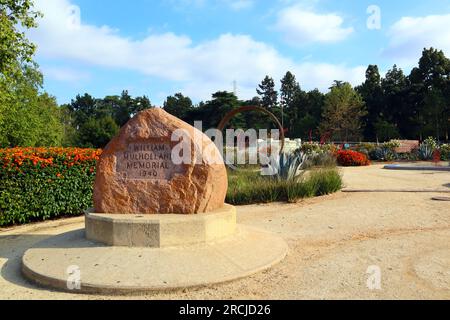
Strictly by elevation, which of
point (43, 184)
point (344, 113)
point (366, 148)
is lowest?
point (43, 184)

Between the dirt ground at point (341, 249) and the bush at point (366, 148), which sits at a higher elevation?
the bush at point (366, 148)

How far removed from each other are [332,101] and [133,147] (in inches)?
1708

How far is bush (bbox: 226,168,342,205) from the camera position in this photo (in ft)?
33.0

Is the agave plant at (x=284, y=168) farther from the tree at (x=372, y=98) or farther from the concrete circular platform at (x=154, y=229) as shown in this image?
the tree at (x=372, y=98)

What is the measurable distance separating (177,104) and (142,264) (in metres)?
56.9

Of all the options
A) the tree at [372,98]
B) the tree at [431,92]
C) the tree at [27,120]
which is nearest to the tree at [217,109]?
the tree at [372,98]

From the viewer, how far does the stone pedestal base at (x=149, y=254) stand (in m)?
4.17

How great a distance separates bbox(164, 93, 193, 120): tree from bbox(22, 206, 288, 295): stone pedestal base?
52.3 metres

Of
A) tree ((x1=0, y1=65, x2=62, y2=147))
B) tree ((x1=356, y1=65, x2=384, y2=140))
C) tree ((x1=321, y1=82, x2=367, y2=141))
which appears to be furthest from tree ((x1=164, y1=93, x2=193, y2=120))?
tree ((x1=0, y1=65, x2=62, y2=147))

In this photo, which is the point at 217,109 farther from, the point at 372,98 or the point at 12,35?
the point at 12,35

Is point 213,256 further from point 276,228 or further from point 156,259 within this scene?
point 276,228

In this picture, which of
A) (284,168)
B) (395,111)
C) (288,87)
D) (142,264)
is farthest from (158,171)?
(288,87)

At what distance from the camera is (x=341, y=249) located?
5.70 metres
